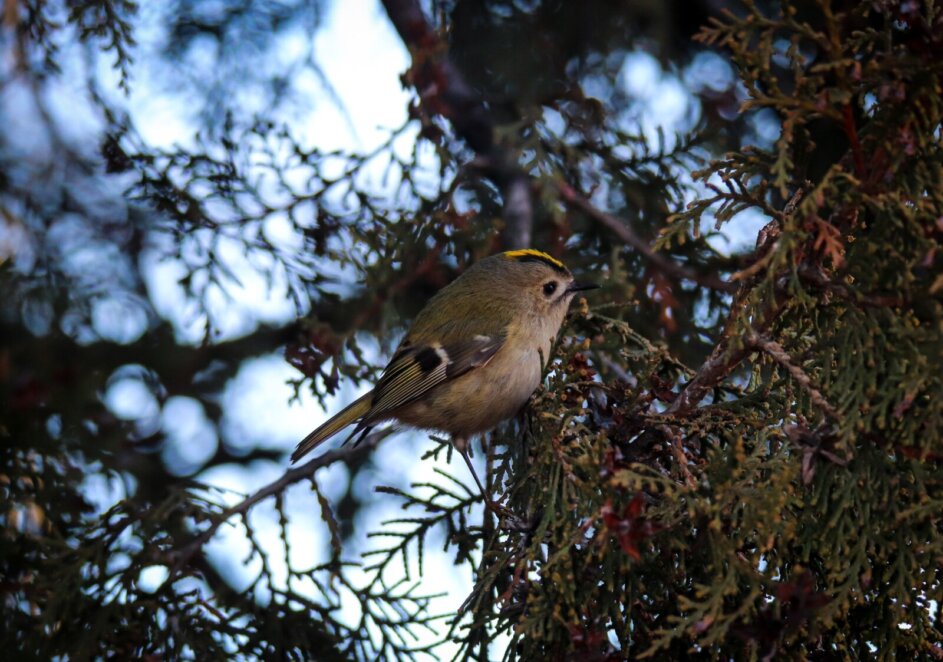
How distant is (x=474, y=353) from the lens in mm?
2615

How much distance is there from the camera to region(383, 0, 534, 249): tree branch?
261 centimetres

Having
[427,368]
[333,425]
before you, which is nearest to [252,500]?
[333,425]

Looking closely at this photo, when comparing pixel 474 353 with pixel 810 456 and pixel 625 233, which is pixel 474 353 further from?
pixel 810 456

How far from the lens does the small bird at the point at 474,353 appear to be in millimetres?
2518

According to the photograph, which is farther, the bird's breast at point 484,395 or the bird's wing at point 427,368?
the bird's wing at point 427,368

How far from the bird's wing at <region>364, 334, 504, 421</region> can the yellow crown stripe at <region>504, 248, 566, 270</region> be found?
249 millimetres

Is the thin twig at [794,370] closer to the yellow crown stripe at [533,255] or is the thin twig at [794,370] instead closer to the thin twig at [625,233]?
the thin twig at [625,233]

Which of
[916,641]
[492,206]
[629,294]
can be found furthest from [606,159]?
[916,641]

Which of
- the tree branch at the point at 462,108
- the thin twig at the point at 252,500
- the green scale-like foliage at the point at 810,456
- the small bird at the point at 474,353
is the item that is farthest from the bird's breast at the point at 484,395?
the green scale-like foliage at the point at 810,456

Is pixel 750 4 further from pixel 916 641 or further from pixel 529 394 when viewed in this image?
pixel 529 394

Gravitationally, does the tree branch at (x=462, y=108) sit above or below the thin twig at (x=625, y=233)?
above

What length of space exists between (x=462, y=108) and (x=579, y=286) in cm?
73

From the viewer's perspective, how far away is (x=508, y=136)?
2.61 m

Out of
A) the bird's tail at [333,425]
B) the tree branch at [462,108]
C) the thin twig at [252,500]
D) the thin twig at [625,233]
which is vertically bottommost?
the thin twig at [252,500]
